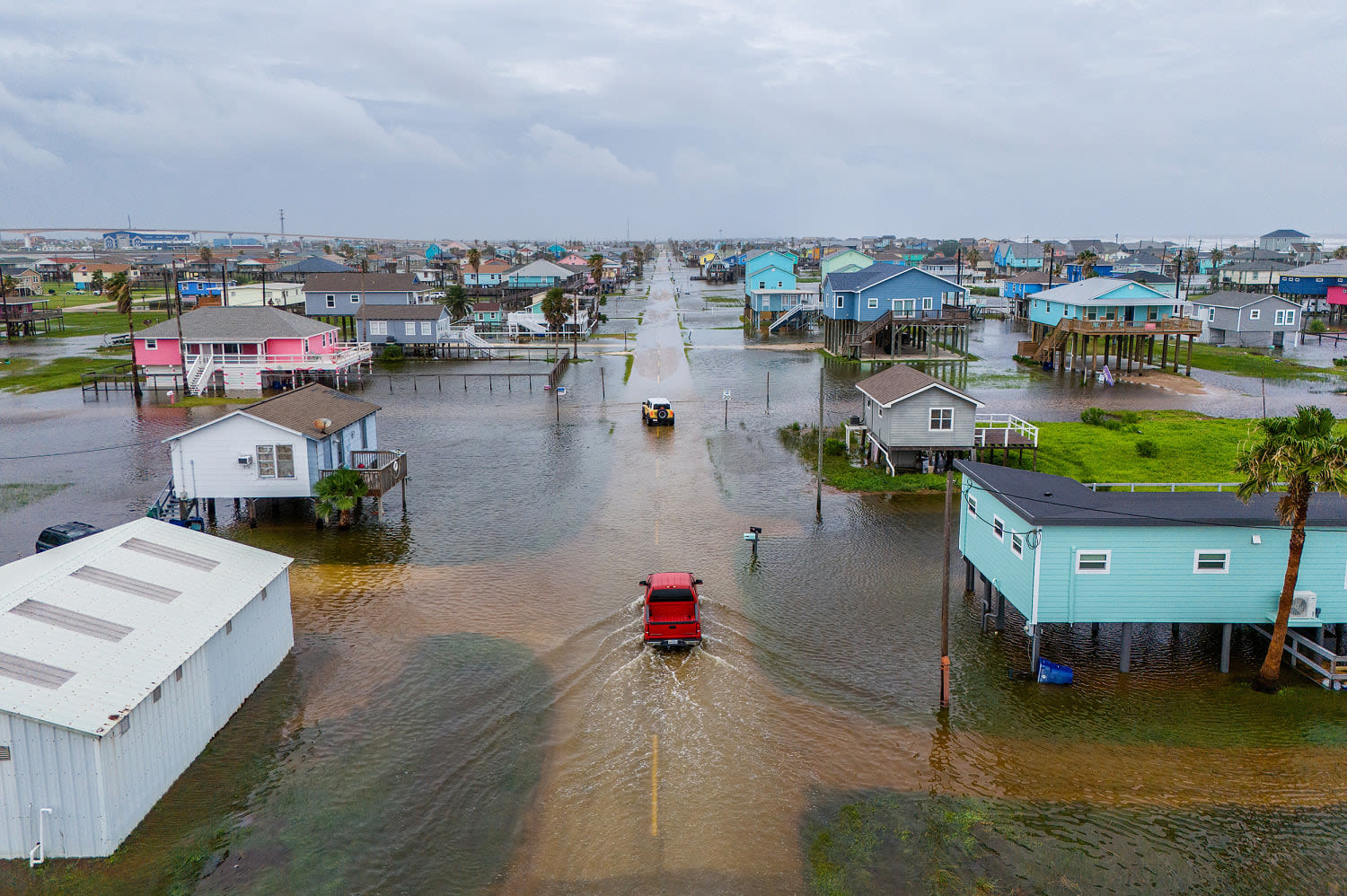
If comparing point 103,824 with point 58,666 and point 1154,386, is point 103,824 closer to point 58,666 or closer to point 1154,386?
point 58,666

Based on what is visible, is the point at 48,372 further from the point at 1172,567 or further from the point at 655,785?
the point at 1172,567

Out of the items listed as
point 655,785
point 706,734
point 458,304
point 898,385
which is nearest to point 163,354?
point 458,304

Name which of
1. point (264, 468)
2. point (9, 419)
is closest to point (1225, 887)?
point (264, 468)

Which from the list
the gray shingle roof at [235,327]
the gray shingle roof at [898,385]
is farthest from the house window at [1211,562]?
the gray shingle roof at [235,327]

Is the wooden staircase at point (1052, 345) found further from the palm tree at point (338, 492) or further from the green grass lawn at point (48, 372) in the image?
the green grass lawn at point (48, 372)

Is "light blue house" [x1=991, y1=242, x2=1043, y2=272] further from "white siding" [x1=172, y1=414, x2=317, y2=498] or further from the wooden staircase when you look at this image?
"white siding" [x1=172, y1=414, x2=317, y2=498]
